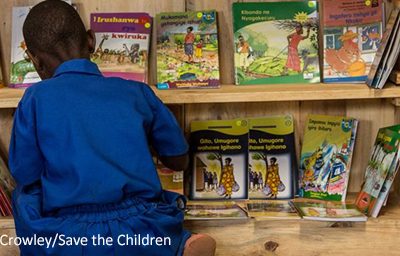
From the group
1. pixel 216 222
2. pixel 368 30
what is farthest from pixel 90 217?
pixel 368 30

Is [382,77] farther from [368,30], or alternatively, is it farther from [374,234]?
[374,234]

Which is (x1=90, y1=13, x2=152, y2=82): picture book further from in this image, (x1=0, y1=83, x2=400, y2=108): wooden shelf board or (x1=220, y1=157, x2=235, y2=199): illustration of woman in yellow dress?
(x1=220, y1=157, x2=235, y2=199): illustration of woman in yellow dress

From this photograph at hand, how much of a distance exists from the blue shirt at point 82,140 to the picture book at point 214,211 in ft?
1.33

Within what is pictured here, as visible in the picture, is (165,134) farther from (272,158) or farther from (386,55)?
(386,55)

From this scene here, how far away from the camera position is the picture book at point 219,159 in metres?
2.07

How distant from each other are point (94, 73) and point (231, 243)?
2.40 feet

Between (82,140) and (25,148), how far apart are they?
165 mm

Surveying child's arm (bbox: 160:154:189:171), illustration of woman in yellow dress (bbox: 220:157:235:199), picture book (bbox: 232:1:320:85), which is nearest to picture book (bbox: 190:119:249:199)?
illustration of woman in yellow dress (bbox: 220:157:235:199)

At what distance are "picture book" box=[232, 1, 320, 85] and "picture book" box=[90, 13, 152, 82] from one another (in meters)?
0.30

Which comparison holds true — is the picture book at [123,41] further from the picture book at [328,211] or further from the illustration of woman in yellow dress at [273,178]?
the picture book at [328,211]

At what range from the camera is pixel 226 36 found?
80.0 inches

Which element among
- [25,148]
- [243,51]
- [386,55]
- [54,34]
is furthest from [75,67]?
[386,55]

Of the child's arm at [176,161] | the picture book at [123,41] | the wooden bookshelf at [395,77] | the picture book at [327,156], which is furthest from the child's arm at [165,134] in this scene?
the wooden bookshelf at [395,77]

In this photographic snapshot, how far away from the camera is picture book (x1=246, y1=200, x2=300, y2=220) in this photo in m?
1.89
